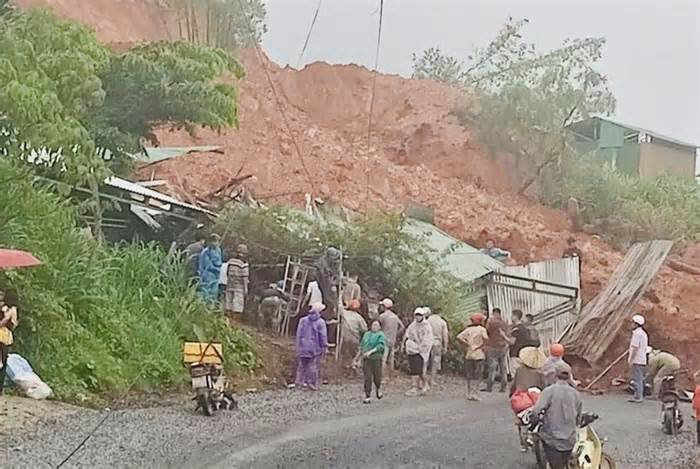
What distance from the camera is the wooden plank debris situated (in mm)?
10094

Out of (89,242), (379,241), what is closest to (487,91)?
(379,241)

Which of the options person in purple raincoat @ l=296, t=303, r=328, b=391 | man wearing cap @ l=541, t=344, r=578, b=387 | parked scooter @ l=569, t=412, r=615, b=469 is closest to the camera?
parked scooter @ l=569, t=412, r=615, b=469

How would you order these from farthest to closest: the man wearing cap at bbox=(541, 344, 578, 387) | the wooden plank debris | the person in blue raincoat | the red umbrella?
1. the person in blue raincoat
2. the wooden plank debris
3. the red umbrella
4. the man wearing cap at bbox=(541, 344, 578, 387)

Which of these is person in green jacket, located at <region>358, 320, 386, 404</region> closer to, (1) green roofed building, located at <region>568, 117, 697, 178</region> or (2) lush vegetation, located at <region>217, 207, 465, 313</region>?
(2) lush vegetation, located at <region>217, 207, 465, 313</region>

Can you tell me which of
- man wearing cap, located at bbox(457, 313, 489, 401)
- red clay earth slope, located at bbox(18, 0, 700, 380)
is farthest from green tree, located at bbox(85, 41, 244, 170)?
man wearing cap, located at bbox(457, 313, 489, 401)

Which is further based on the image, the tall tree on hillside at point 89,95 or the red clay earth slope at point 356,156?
the red clay earth slope at point 356,156

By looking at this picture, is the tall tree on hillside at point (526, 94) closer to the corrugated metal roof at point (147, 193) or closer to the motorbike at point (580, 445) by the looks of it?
the corrugated metal roof at point (147, 193)

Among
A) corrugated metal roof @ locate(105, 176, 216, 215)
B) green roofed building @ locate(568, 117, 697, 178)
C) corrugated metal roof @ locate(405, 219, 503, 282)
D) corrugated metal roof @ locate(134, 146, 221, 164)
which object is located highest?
green roofed building @ locate(568, 117, 697, 178)

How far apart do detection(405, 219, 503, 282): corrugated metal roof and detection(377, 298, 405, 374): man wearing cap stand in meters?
0.84

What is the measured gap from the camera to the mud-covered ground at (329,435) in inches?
288

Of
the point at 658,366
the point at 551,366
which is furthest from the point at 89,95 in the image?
the point at 658,366

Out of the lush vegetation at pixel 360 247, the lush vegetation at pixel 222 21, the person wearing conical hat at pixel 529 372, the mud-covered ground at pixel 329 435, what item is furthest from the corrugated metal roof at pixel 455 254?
the lush vegetation at pixel 222 21

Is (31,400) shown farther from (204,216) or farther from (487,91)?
(487,91)

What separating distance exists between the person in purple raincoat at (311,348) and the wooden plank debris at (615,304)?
86.4 inches
